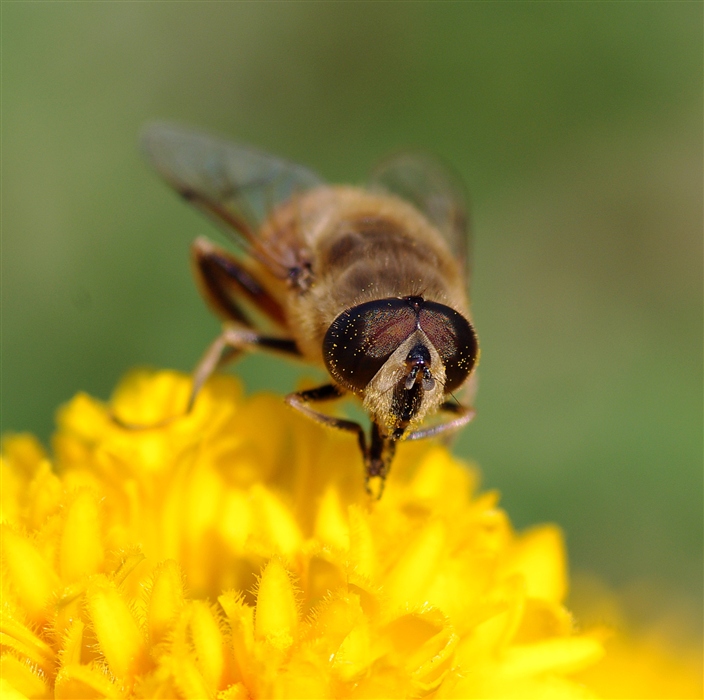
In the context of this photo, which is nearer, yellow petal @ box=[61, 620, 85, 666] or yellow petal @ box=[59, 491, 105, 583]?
yellow petal @ box=[61, 620, 85, 666]

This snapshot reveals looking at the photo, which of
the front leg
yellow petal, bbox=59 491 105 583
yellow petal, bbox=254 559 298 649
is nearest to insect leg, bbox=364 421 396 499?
the front leg

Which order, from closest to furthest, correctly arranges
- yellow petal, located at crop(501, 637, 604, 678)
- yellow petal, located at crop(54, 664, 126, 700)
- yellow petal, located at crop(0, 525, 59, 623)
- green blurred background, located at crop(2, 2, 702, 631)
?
yellow petal, located at crop(54, 664, 126, 700) < yellow petal, located at crop(0, 525, 59, 623) < yellow petal, located at crop(501, 637, 604, 678) < green blurred background, located at crop(2, 2, 702, 631)

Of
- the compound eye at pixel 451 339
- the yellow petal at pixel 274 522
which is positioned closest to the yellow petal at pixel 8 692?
the yellow petal at pixel 274 522

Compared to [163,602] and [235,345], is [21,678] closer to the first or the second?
[163,602]

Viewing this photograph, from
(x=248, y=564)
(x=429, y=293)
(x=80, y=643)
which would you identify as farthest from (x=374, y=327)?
(x=80, y=643)

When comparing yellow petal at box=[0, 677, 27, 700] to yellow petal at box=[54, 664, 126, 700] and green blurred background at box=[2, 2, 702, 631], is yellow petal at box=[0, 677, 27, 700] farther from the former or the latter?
green blurred background at box=[2, 2, 702, 631]

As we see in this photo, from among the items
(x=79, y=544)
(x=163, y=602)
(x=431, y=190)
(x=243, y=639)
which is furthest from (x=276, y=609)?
A: (x=431, y=190)

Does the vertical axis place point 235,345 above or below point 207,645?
above
